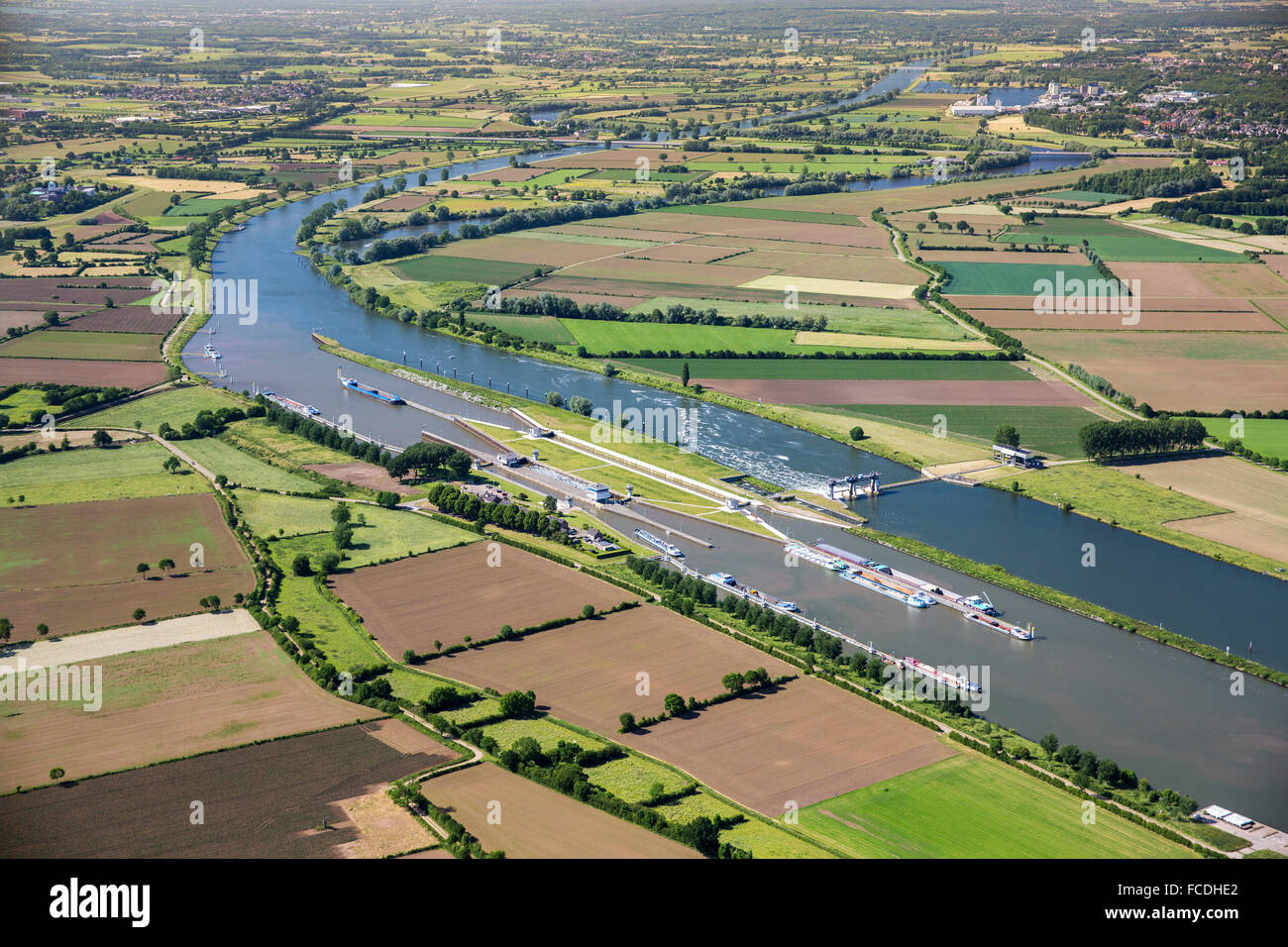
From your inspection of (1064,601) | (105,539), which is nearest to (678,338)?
(1064,601)

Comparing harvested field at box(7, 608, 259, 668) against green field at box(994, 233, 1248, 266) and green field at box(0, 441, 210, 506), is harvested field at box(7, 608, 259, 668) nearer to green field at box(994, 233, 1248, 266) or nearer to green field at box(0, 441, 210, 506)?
green field at box(0, 441, 210, 506)

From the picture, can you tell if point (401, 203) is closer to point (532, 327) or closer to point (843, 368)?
point (532, 327)

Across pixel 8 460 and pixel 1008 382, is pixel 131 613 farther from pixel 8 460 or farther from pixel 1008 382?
pixel 1008 382

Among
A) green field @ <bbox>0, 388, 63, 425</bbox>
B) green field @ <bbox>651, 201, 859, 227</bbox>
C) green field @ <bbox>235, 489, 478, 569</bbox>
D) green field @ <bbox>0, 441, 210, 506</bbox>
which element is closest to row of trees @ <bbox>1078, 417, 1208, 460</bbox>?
green field @ <bbox>235, 489, 478, 569</bbox>

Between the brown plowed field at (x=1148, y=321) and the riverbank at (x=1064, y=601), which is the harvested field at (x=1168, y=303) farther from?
the riverbank at (x=1064, y=601)

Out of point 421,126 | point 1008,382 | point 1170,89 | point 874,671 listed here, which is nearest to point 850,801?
point 874,671

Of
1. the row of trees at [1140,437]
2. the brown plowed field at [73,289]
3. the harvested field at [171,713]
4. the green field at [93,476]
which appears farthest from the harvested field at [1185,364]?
the brown plowed field at [73,289]
